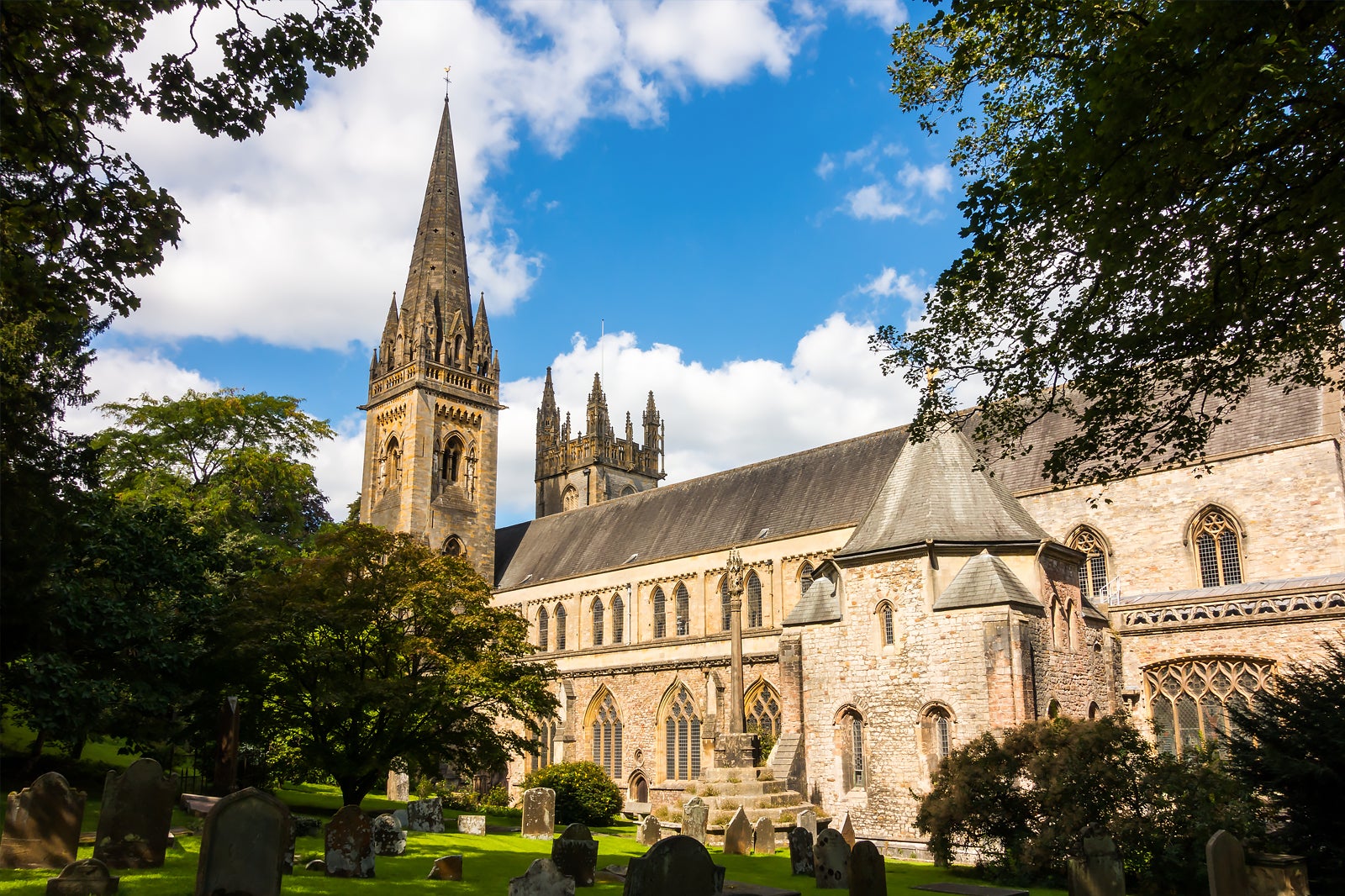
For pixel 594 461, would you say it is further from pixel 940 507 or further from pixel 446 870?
pixel 446 870

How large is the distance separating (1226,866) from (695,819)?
38.4 feet

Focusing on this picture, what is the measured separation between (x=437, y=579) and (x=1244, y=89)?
17917 mm

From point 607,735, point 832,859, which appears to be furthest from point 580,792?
point 832,859

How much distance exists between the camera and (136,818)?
12258 millimetres

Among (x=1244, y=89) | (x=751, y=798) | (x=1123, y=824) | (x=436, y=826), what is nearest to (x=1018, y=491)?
(x=751, y=798)

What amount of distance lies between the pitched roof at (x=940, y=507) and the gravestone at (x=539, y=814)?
29.4 feet

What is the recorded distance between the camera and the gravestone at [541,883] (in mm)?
10422

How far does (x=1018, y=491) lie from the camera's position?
101ft

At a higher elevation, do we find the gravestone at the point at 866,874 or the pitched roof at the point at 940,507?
the pitched roof at the point at 940,507

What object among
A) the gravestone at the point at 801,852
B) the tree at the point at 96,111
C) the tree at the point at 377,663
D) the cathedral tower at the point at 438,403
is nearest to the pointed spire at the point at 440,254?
the cathedral tower at the point at 438,403

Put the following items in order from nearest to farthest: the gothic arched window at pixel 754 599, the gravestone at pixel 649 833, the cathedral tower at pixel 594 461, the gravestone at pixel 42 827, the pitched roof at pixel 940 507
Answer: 1. the gravestone at pixel 42 827
2. the gravestone at pixel 649 833
3. the pitched roof at pixel 940 507
4. the gothic arched window at pixel 754 599
5. the cathedral tower at pixel 594 461

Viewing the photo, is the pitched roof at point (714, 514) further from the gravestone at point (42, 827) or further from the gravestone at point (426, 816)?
the gravestone at point (42, 827)

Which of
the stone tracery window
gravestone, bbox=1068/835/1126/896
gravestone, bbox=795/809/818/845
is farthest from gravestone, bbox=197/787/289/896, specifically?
the stone tracery window

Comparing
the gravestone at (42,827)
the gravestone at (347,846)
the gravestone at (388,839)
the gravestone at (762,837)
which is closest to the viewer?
the gravestone at (42,827)
